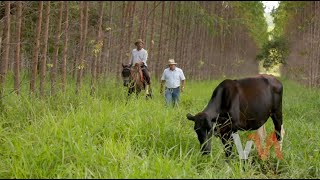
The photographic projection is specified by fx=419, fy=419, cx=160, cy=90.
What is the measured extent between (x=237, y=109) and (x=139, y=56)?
5585 mm

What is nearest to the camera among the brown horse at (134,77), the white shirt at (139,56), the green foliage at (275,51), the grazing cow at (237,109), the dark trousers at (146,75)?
the grazing cow at (237,109)

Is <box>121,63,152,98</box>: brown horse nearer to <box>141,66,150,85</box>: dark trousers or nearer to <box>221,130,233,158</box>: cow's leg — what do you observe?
<box>141,66,150,85</box>: dark trousers

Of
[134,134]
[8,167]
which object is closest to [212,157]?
[134,134]

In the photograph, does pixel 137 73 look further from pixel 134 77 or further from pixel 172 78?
pixel 172 78

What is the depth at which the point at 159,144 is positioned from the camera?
19.4 feet

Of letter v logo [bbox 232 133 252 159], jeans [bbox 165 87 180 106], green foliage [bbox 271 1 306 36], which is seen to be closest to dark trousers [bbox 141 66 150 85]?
jeans [bbox 165 87 180 106]

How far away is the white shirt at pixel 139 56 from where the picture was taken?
11.5 meters

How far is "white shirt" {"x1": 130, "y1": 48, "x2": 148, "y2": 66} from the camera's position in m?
11.5

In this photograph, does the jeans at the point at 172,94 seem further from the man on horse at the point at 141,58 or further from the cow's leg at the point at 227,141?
the cow's leg at the point at 227,141

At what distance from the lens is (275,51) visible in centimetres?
3347

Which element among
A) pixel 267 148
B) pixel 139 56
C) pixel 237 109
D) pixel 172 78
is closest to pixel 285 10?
pixel 139 56

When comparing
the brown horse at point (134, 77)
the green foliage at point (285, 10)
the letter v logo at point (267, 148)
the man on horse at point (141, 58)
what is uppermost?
the green foliage at point (285, 10)

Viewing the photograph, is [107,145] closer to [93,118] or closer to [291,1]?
[93,118]

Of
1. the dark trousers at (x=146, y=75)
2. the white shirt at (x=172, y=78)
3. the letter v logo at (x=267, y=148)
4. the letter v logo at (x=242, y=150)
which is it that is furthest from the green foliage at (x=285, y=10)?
the letter v logo at (x=242, y=150)
